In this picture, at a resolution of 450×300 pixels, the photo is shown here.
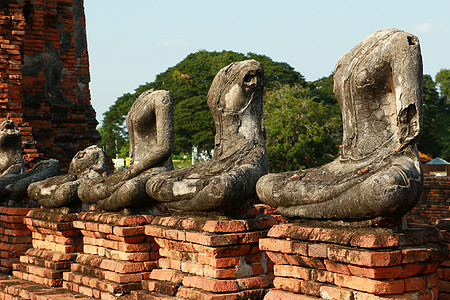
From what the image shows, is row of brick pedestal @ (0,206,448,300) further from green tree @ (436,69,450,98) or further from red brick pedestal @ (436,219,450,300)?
green tree @ (436,69,450,98)

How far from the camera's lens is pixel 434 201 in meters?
16.7

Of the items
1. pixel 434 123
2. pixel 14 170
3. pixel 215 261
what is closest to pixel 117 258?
pixel 215 261

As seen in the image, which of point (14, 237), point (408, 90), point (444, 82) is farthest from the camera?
point (444, 82)

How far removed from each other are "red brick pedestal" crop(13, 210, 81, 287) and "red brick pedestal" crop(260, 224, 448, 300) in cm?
303

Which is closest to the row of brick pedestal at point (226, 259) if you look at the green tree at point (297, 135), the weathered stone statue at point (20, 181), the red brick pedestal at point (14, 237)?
the red brick pedestal at point (14, 237)

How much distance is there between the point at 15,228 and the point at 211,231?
4064mm

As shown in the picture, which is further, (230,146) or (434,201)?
(434,201)

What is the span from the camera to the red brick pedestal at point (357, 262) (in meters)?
3.34

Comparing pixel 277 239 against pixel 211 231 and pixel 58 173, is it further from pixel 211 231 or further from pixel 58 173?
pixel 58 173

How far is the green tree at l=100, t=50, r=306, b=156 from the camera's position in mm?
33781

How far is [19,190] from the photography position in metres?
7.68

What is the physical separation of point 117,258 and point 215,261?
1.40m

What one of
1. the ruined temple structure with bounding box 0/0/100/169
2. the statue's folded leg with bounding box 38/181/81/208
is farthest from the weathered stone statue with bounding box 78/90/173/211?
the ruined temple structure with bounding box 0/0/100/169

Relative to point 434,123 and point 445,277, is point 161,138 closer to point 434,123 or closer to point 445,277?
point 445,277
